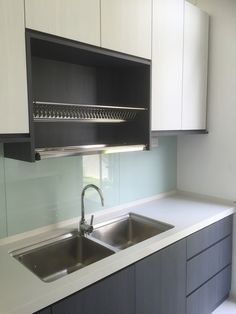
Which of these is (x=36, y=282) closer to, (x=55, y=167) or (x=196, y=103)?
(x=55, y=167)

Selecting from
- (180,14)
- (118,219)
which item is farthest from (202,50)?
(118,219)

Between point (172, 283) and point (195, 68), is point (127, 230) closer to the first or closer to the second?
point (172, 283)

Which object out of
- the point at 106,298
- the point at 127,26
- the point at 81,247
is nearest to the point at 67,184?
the point at 81,247

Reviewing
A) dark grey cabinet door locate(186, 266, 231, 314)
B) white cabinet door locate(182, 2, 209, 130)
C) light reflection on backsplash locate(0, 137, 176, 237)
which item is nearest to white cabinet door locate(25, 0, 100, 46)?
light reflection on backsplash locate(0, 137, 176, 237)

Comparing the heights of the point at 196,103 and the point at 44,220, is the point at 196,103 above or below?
above

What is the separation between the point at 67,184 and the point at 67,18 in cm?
103

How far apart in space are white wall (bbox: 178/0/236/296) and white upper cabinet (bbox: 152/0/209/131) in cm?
8

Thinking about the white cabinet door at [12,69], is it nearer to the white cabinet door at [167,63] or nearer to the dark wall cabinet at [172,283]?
the dark wall cabinet at [172,283]

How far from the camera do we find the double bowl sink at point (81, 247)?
159 centimetres

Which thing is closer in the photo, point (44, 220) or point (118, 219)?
point (44, 220)

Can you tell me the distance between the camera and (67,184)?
6.20 ft

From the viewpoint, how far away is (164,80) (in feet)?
6.62

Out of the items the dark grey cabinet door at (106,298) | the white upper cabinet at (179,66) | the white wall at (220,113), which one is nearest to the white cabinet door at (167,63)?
the white upper cabinet at (179,66)

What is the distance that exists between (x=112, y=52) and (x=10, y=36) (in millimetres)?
619
